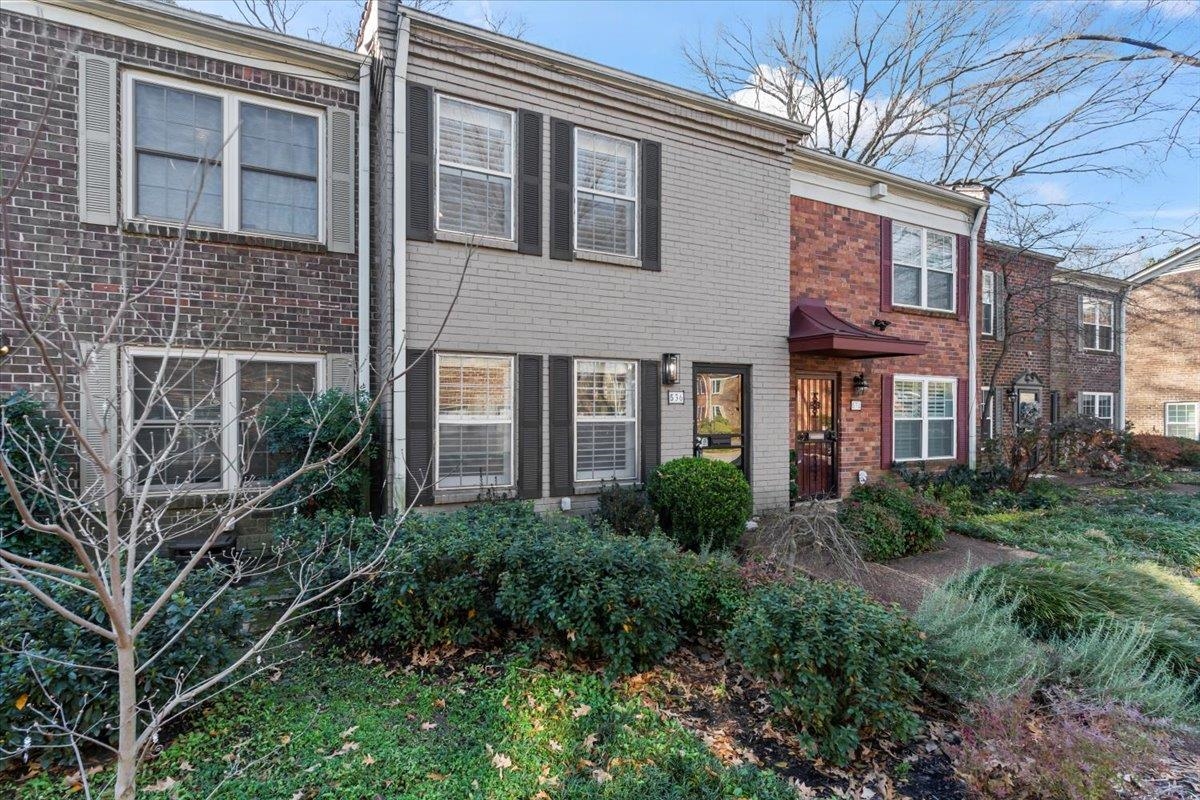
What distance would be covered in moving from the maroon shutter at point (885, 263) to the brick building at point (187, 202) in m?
8.36

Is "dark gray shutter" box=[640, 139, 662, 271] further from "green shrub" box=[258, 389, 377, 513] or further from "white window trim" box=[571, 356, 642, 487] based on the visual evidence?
"green shrub" box=[258, 389, 377, 513]

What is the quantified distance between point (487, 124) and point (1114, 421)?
63.4ft

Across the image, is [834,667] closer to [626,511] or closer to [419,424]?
[626,511]

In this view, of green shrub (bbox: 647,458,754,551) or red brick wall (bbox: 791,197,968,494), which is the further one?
red brick wall (bbox: 791,197,968,494)

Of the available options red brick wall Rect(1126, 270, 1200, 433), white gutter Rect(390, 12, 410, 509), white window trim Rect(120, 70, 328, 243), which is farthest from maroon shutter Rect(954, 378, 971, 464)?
red brick wall Rect(1126, 270, 1200, 433)

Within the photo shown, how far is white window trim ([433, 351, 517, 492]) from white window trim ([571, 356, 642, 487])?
2.41 ft

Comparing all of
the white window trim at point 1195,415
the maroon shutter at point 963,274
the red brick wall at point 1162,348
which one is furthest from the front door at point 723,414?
the white window trim at point 1195,415

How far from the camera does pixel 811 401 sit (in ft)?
31.6

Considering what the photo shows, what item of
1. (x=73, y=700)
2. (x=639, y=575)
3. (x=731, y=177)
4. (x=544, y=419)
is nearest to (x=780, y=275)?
(x=731, y=177)

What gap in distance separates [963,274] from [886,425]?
3607 millimetres

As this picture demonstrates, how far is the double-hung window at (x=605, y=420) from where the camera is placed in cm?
745

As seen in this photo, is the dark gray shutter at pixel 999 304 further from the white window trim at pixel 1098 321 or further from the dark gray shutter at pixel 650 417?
the dark gray shutter at pixel 650 417

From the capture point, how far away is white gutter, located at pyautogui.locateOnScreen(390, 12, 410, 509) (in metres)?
6.24

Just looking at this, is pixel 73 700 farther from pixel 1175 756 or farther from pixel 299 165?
pixel 1175 756
